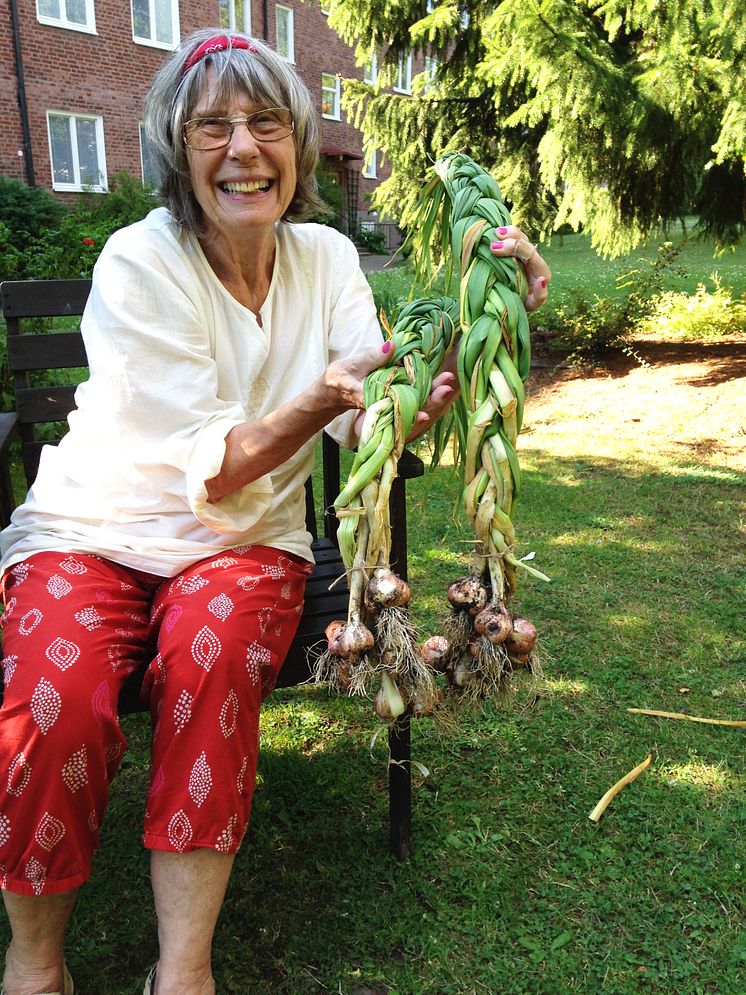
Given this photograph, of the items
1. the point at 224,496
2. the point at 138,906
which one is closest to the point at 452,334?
the point at 224,496

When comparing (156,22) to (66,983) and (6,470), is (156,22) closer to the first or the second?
(6,470)

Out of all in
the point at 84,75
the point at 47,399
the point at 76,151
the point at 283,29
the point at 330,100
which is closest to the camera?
the point at 47,399

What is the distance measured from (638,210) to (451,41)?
1.80m

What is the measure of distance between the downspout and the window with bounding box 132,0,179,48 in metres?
2.50

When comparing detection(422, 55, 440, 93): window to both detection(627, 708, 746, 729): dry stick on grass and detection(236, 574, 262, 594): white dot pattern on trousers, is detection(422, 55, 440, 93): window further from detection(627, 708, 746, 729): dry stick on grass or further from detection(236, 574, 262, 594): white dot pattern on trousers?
detection(236, 574, 262, 594): white dot pattern on trousers

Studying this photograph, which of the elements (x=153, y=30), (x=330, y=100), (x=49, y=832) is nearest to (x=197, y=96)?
(x=49, y=832)

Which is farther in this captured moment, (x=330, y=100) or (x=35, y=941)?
(x=330, y=100)

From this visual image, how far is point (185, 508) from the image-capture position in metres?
1.82

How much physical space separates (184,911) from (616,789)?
1.26m

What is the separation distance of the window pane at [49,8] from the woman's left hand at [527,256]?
639 inches

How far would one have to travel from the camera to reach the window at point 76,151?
615 inches

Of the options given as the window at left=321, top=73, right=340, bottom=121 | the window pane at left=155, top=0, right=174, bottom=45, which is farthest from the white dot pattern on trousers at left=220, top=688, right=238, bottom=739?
the window at left=321, top=73, right=340, bottom=121

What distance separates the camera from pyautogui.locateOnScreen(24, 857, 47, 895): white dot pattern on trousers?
1436 mm

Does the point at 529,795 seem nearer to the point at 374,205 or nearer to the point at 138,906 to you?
the point at 138,906
